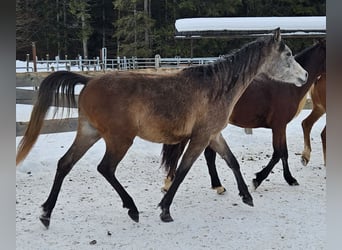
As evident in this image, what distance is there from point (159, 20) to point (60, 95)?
1.84 feet

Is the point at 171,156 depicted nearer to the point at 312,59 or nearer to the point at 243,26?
the point at 243,26

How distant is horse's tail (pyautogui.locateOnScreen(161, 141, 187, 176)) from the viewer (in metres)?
2.07

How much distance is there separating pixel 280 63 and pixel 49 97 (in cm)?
108

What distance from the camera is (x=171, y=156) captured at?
2.10 m

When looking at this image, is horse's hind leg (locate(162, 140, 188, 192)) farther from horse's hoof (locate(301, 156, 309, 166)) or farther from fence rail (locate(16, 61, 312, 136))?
horse's hoof (locate(301, 156, 309, 166))

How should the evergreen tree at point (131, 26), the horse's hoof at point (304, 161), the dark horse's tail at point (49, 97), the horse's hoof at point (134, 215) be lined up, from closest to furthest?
the dark horse's tail at point (49, 97) → the evergreen tree at point (131, 26) → the horse's hoof at point (134, 215) → the horse's hoof at point (304, 161)

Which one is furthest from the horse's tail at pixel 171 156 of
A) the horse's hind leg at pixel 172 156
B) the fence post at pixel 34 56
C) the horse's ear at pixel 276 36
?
the fence post at pixel 34 56

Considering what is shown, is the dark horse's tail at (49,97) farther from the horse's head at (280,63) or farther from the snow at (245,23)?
the horse's head at (280,63)

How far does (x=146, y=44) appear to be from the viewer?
1851 millimetres

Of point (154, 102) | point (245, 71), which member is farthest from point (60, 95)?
point (245, 71)

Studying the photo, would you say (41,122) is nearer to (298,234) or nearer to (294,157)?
(298,234)

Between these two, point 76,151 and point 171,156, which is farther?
point 171,156

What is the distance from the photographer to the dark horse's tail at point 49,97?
5.23 ft

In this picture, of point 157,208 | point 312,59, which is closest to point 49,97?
point 157,208
